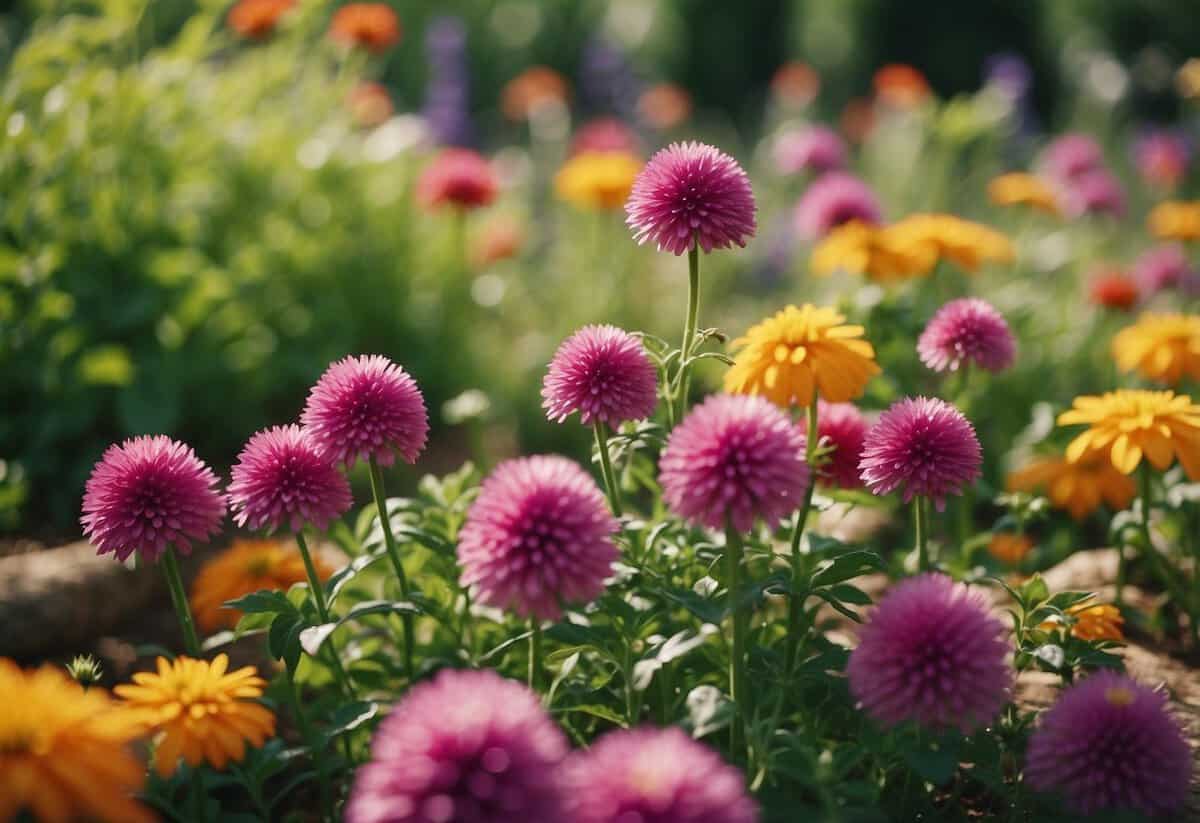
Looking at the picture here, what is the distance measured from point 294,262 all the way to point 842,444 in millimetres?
2316

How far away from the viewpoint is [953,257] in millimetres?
2674

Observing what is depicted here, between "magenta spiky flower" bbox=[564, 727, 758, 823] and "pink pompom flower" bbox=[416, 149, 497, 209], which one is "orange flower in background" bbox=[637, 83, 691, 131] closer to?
"pink pompom flower" bbox=[416, 149, 497, 209]

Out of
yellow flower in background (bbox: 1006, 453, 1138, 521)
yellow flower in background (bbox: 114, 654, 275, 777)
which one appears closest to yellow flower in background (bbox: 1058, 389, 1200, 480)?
yellow flower in background (bbox: 1006, 453, 1138, 521)

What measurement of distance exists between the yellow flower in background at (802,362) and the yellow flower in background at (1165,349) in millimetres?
1015

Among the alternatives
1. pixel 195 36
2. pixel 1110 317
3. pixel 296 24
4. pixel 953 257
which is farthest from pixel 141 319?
pixel 1110 317

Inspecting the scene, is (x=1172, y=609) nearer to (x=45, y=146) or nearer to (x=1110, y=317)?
(x=1110, y=317)

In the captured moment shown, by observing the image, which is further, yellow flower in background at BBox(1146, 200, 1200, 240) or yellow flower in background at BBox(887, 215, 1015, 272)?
yellow flower in background at BBox(1146, 200, 1200, 240)

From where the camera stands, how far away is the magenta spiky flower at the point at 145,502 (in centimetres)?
156

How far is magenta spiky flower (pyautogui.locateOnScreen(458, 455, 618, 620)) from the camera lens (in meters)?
1.26

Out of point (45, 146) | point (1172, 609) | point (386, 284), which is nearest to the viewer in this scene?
point (1172, 609)

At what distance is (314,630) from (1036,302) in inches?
115

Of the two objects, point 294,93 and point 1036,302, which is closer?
point 1036,302

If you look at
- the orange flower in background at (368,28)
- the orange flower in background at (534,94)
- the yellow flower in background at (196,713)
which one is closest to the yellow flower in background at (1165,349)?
the yellow flower in background at (196,713)

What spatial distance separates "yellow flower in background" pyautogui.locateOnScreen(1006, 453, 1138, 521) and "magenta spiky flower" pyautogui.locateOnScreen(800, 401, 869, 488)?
851 mm
